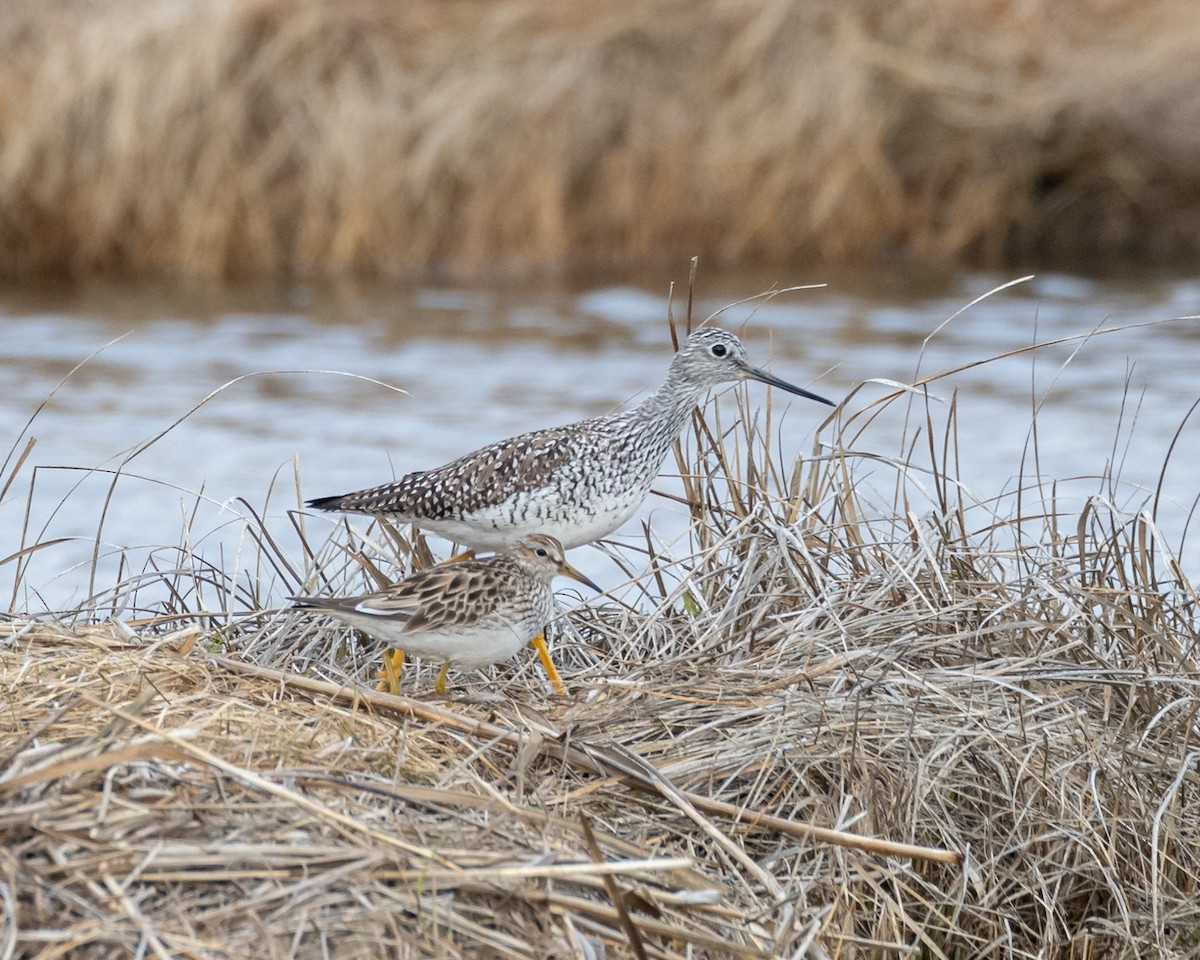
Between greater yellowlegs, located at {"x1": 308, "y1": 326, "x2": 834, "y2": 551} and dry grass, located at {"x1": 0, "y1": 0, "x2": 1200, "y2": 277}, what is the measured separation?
9.17 metres

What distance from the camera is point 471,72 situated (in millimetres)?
15133

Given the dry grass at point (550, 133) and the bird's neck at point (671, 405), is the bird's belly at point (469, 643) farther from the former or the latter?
the dry grass at point (550, 133)

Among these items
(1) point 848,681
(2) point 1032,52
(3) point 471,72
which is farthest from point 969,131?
(1) point 848,681

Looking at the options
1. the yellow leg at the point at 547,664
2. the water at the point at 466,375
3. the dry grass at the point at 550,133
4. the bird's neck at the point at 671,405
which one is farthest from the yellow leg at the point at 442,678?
the dry grass at the point at 550,133

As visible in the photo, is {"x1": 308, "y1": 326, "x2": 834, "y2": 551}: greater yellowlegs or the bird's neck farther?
the bird's neck

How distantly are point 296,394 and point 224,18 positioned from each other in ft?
13.0

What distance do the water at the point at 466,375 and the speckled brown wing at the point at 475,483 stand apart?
243 cm

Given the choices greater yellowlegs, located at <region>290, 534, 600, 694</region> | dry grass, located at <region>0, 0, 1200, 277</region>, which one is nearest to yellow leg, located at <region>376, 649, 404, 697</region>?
greater yellowlegs, located at <region>290, 534, 600, 694</region>

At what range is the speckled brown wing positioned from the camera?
5625 millimetres

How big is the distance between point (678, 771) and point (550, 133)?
438 inches

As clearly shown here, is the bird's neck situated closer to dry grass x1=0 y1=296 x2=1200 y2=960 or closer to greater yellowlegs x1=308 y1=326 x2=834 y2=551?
greater yellowlegs x1=308 y1=326 x2=834 y2=551

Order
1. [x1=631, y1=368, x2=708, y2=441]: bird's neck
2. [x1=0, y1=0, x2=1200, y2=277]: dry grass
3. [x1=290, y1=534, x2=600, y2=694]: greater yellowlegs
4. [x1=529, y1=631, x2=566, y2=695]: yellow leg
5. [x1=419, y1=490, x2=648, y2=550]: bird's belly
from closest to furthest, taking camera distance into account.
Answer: [x1=290, y1=534, x2=600, y2=694]: greater yellowlegs, [x1=529, y1=631, x2=566, y2=695]: yellow leg, [x1=419, y1=490, x2=648, y2=550]: bird's belly, [x1=631, y1=368, x2=708, y2=441]: bird's neck, [x1=0, y1=0, x2=1200, y2=277]: dry grass

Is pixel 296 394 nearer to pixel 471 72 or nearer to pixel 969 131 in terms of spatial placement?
pixel 471 72

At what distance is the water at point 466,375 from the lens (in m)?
10.1
